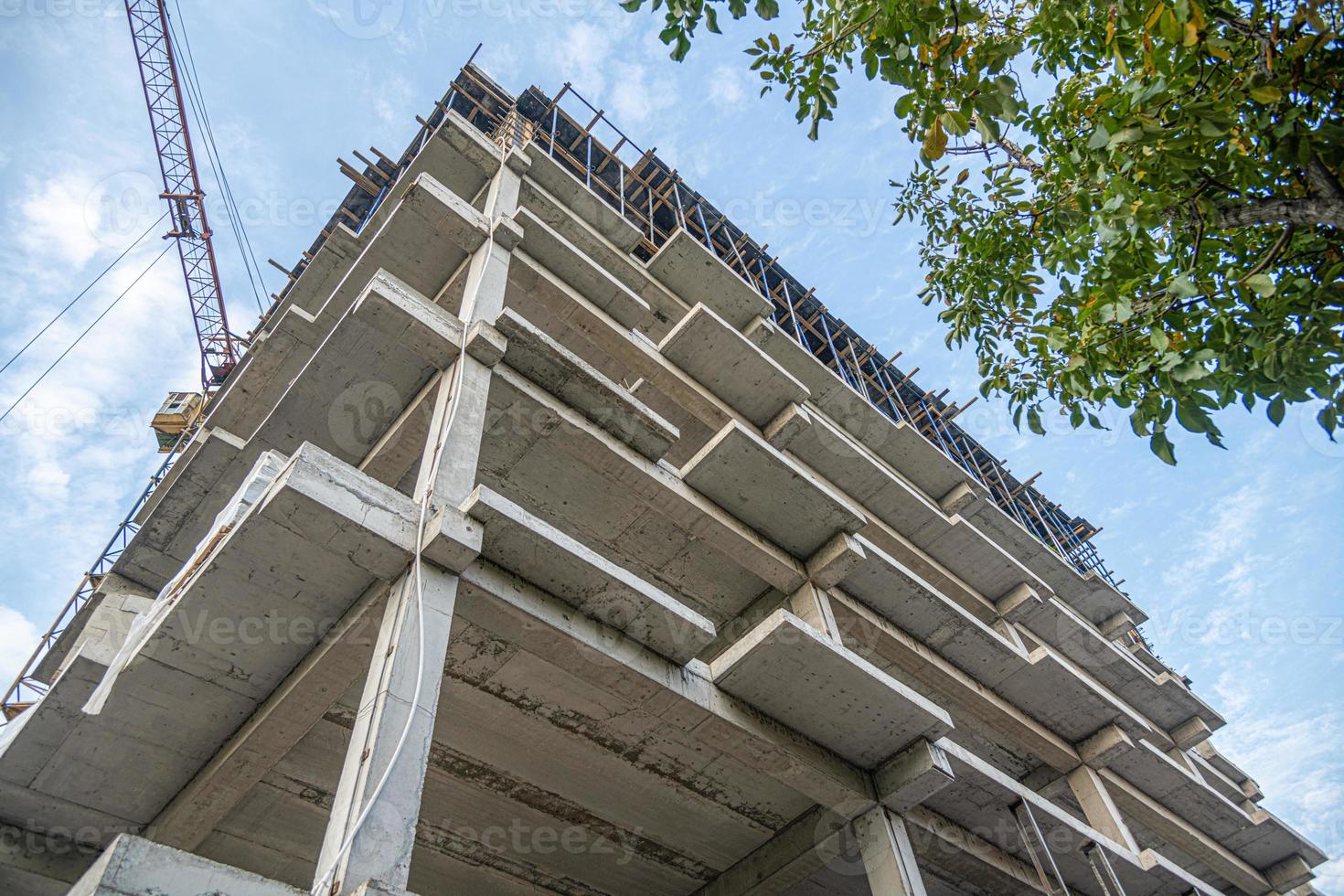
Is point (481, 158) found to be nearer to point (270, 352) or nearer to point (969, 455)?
point (270, 352)

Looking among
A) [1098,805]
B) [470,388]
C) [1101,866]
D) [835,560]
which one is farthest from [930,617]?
[470,388]

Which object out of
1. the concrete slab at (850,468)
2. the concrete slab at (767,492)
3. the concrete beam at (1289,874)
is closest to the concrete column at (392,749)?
the concrete slab at (767,492)

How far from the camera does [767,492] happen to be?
10141 mm

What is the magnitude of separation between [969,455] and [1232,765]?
386 inches

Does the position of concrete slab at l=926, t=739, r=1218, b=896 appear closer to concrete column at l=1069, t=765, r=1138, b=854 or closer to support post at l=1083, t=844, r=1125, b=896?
support post at l=1083, t=844, r=1125, b=896

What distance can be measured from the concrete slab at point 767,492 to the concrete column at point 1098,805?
6.06 meters

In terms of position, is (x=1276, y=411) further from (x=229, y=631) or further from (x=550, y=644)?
(x=229, y=631)

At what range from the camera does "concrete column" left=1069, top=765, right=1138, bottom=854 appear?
1172 centimetres

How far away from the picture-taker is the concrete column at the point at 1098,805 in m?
11.7

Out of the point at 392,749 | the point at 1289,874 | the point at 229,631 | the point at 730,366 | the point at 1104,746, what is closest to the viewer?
the point at 392,749

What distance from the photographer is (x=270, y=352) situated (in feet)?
37.9

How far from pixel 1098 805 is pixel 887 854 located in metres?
6.43

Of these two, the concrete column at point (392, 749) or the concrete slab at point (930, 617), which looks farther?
the concrete slab at point (930, 617)

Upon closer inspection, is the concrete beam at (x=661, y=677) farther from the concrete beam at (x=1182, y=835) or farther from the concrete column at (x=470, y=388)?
the concrete beam at (x=1182, y=835)
